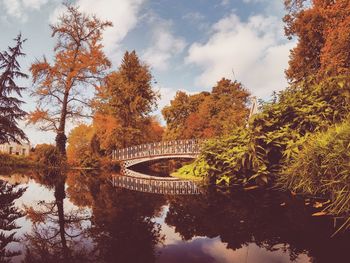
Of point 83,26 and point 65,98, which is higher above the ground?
point 83,26

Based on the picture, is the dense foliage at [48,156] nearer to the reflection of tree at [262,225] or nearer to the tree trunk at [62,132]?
the tree trunk at [62,132]

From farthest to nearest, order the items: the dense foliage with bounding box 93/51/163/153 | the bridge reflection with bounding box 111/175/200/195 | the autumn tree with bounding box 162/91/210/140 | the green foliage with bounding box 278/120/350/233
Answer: the autumn tree with bounding box 162/91/210/140 → the dense foliage with bounding box 93/51/163/153 → the bridge reflection with bounding box 111/175/200/195 → the green foliage with bounding box 278/120/350/233

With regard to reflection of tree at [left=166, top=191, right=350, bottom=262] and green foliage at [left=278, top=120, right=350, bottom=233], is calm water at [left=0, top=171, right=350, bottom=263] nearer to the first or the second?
reflection of tree at [left=166, top=191, right=350, bottom=262]

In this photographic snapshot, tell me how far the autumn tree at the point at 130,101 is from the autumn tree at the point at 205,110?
5.94m

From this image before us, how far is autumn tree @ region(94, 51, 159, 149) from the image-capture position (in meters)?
29.7

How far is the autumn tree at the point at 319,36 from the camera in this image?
48.9ft

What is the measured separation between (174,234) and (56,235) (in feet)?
2.93

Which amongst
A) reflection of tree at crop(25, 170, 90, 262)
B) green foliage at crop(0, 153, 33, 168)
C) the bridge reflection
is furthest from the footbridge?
reflection of tree at crop(25, 170, 90, 262)

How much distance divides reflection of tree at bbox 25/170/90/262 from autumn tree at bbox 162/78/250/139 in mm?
25344

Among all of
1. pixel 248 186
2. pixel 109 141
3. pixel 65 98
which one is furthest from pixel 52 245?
pixel 109 141

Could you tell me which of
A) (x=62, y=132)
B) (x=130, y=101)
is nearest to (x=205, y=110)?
(x=130, y=101)

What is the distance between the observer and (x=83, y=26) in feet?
66.8

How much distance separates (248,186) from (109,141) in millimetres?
24659

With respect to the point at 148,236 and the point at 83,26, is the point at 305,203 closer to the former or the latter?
the point at 148,236
